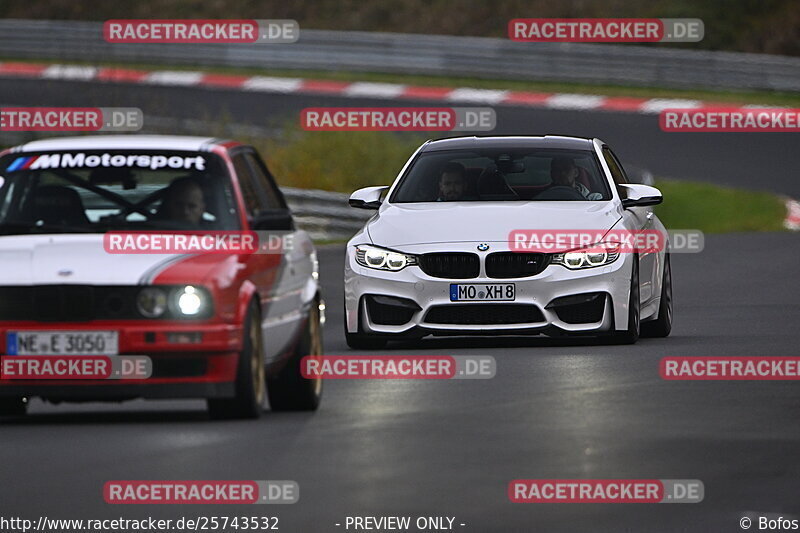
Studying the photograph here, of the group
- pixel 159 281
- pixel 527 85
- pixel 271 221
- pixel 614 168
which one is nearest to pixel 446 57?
pixel 527 85

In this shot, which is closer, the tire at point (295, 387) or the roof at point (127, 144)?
the tire at point (295, 387)

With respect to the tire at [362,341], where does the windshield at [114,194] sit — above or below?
Answer: above

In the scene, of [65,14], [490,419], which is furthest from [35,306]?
[65,14]

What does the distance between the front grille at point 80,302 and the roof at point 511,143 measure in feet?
18.0

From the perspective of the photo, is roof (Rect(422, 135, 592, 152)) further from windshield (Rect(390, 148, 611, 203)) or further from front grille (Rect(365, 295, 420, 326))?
front grille (Rect(365, 295, 420, 326))

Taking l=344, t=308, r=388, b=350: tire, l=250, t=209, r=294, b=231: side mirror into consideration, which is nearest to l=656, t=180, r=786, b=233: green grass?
l=344, t=308, r=388, b=350: tire

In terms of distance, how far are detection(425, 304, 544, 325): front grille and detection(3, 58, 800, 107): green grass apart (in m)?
22.2

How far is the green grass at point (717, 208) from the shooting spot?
2741 cm

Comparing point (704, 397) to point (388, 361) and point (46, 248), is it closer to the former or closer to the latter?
point (388, 361)

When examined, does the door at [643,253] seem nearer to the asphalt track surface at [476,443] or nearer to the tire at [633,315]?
the tire at [633,315]

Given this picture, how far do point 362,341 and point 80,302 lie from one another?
4.38 metres

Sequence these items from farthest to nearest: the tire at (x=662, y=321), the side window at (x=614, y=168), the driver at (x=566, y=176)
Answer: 1. the side window at (x=614, y=168)
2. the tire at (x=662, y=321)
3. the driver at (x=566, y=176)

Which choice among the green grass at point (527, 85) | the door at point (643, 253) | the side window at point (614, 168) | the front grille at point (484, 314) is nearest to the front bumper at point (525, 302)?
the front grille at point (484, 314)

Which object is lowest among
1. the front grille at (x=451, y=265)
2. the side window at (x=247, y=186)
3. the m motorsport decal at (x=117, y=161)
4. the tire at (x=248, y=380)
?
the front grille at (x=451, y=265)
